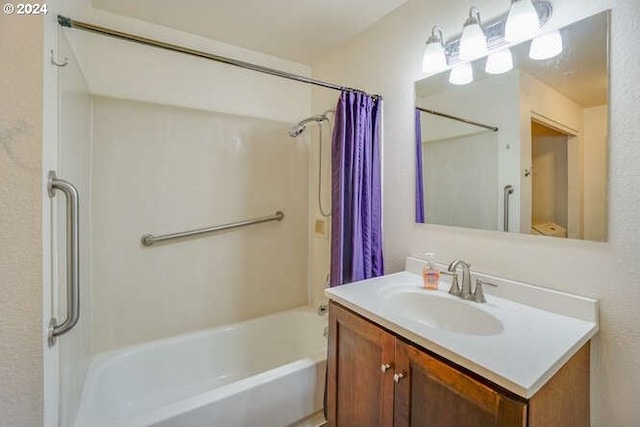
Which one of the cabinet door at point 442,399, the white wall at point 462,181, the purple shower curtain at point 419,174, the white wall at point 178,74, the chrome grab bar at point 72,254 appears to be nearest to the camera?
the cabinet door at point 442,399

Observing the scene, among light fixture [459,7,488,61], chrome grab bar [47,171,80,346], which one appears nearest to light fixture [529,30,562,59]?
light fixture [459,7,488,61]

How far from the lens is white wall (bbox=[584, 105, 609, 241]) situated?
3.06 ft

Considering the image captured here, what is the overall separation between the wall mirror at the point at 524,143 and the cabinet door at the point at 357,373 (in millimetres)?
680

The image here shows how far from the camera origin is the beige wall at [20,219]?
76 cm

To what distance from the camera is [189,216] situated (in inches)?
75.5

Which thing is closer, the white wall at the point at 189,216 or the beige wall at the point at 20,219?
the beige wall at the point at 20,219

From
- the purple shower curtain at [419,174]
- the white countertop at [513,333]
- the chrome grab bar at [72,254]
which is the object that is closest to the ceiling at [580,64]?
the purple shower curtain at [419,174]

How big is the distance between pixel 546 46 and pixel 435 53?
1.41ft

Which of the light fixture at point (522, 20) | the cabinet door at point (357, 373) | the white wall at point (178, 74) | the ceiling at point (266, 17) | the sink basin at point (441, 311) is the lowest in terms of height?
the cabinet door at point (357, 373)

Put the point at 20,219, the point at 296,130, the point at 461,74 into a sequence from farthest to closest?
1. the point at 296,130
2. the point at 461,74
3. the point at 20,219

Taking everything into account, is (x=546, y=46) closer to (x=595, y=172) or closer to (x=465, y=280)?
(x=595, y=172)

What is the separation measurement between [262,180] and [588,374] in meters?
1.96

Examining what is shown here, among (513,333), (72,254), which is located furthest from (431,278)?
(72,254)

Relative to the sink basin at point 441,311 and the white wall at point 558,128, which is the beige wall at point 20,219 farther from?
the white wall at point 558,128
